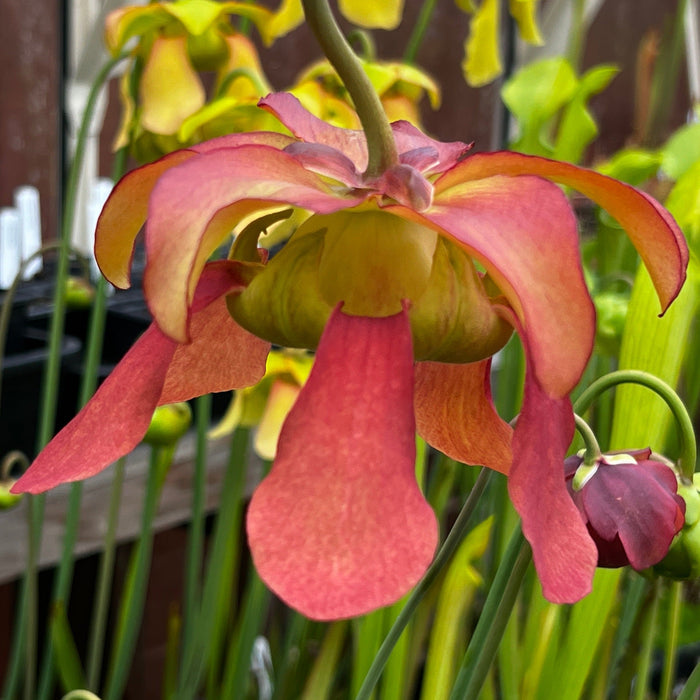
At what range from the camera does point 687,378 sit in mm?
561

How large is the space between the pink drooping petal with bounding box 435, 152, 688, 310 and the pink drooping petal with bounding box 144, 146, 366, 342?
2cm

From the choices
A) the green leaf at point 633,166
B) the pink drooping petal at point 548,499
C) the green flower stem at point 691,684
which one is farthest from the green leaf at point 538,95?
the pink drooping petal at point 548,499

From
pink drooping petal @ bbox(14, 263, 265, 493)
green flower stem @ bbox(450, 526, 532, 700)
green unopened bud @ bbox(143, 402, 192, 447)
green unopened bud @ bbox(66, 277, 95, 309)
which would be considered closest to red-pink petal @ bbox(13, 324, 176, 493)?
pink drooping petal @ bbox(14, 263, 265, 493)

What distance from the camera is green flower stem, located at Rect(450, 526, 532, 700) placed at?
0.24 metres

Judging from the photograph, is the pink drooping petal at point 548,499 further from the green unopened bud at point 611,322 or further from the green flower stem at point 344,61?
the green unopened bud at point 611,322

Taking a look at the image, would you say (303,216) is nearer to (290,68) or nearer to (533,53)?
(533,53)

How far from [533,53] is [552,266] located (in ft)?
2.31

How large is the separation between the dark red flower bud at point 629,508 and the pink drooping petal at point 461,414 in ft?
0.18

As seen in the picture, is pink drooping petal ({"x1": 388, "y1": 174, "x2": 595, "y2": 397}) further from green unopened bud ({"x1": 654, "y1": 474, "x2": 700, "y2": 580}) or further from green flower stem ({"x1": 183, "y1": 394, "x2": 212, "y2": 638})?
green flower stem ({"x1": 183, "y1": 394, "x2": 212, "y2": 638})

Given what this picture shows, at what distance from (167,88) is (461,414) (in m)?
0.36

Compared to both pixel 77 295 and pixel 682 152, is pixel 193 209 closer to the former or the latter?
pixel 682 152

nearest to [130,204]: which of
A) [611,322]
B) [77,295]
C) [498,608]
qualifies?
[498,608]

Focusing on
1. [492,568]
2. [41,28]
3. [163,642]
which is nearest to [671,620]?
[492,568]

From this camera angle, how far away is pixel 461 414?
186 mm
